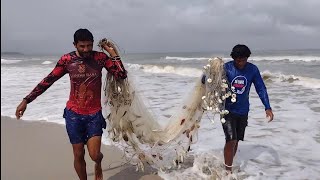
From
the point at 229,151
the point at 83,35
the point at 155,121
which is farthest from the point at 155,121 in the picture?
the point at 83,35

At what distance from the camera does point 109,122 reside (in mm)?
5191

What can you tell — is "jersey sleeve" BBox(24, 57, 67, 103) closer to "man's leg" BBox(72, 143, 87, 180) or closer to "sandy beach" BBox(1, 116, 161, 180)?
"sandy beach" BBox(1, 116, 161, 180)

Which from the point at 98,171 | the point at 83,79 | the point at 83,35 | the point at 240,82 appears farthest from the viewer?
the point at 240,82

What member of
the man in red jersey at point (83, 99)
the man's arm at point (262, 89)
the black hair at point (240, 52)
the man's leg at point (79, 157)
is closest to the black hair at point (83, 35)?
the man in red jersey at point (83, 99)

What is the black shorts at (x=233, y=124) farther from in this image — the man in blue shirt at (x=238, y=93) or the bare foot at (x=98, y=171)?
the bare foot at (x=98, y=171)

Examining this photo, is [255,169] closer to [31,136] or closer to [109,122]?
[109,122]

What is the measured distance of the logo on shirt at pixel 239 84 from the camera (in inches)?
193

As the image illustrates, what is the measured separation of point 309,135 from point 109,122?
4091 millimetres

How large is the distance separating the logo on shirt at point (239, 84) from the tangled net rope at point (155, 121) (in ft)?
0.33

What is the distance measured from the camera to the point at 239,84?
16.1 feet

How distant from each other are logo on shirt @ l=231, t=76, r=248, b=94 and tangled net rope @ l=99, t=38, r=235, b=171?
10cm

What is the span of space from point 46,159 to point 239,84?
Result: 2.97m

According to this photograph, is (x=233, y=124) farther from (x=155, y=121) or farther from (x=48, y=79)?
(x=48, y=79)

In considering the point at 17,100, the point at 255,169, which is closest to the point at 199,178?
the point at 255,169
